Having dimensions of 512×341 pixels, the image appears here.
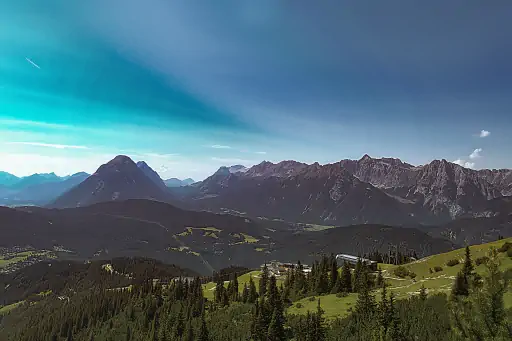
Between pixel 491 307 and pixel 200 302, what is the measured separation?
107 m

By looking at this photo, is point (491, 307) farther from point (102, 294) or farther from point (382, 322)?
point (102, 294)

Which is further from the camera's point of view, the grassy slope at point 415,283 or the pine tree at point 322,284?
the pine tree at point 322,284

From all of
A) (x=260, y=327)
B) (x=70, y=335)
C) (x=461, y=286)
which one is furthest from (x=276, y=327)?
(x=70, y=335)

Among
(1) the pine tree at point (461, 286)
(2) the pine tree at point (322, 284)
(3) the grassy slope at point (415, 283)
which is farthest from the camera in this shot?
(2) the pine tree at point (322, 284)

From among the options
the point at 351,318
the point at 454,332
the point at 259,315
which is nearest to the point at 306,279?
the point at 259,315

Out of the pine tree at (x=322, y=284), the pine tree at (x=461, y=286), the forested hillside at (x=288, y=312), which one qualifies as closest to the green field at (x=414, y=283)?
the forested hillside at (x=288, y=312)

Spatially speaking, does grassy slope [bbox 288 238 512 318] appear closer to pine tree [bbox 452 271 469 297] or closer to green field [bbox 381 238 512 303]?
green field [bbox 381 238 512 303]

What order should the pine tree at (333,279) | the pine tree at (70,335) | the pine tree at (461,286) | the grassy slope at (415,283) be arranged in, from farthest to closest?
the pine tree at (70,335) → the pine tree at (333,279) → the grassy slope at (415,283) → the pine tree at (461,286)

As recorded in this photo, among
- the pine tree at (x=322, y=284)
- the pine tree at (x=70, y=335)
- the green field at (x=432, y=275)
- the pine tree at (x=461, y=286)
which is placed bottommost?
the pine tree at (x=70, y=335)

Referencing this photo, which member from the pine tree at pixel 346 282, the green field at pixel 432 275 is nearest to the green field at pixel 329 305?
the pine tree at pixel 346 282

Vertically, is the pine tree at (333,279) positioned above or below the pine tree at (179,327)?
above

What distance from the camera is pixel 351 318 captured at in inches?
2458

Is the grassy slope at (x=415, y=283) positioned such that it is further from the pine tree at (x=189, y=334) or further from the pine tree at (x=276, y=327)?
the pine tree at (x=189, y=334)

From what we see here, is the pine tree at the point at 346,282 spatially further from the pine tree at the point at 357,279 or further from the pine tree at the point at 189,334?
the pine tree at the point at 189,334
